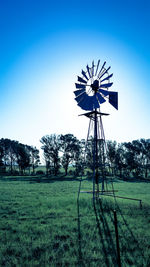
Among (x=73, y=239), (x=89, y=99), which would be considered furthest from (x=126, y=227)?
(x=89, y=99)

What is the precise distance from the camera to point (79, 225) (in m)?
6.20

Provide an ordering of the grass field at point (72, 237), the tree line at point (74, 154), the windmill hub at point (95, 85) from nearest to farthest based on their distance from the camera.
A: the grass field at point (72, 237) → the windmill hub at point (95, 85) → the tree line at point (74, 154)

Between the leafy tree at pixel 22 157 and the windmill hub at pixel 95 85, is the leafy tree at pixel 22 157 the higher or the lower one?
the lower one

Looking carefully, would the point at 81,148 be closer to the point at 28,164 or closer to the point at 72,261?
the point at 28,164

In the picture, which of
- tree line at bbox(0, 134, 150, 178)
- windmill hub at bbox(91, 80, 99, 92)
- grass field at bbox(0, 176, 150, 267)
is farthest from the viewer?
tree line at bbox(0, 134, 150, 178)

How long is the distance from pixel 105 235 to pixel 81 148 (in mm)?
53051

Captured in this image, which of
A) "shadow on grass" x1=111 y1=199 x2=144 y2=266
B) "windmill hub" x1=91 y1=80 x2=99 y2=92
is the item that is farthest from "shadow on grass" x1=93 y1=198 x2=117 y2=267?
"windmill hub" x1=91 y1=80 x2=99 y2=92

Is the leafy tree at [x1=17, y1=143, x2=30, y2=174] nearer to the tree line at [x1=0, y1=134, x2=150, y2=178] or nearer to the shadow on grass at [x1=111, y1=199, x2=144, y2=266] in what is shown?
the tree line at [x1=0, y1=134, x2=150, y2=178]

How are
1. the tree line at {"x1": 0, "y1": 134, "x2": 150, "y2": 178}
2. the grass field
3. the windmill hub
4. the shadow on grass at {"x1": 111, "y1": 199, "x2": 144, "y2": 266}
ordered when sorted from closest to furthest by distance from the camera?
the grass field < the shadow on grass at {"x1": 111, "y1": 199, "x2": 144, "y2": 266} < the windmill hub < the tree line at {"x1": 0, "y1": 134, "x2": 150, "y2": 178}

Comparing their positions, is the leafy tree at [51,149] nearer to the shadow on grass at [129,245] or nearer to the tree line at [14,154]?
the tree line at [14,154]

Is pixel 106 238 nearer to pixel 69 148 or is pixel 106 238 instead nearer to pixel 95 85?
pixel 95 85

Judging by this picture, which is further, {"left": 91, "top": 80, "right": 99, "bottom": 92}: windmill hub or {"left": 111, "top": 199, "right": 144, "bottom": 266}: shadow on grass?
{"left": 91, "top": 80, "right": 99, "bottom": 92}: windmill hub

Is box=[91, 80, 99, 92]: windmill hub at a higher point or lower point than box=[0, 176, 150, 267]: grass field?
higher

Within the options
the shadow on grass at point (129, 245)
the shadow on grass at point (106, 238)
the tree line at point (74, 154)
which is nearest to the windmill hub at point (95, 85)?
the shadow on grass at point (106, 238)
